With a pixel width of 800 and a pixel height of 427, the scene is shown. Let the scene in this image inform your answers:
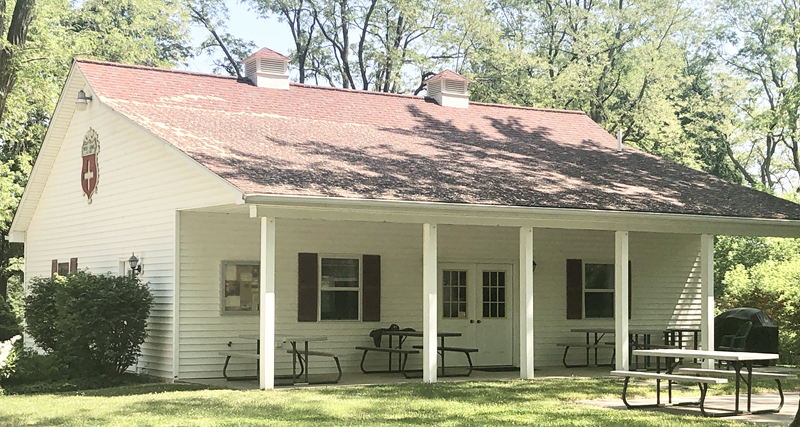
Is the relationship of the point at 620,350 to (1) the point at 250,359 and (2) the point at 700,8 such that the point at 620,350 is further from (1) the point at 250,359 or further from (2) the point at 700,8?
(2) the point at 700,8

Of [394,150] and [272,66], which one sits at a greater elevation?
[272,66]

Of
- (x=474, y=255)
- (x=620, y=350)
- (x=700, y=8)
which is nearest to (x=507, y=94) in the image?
(x=700, y=8)

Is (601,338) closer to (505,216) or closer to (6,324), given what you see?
(505,216)

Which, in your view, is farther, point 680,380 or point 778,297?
point 778,297

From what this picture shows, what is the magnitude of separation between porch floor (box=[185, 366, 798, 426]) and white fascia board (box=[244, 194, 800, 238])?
2471 millimetres

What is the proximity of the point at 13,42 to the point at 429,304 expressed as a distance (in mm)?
11815

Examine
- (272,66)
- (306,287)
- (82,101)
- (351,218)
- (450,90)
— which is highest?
(272,66)

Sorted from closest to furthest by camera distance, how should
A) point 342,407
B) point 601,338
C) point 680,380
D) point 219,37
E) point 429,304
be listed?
point 680,380, point 342,407, point 429,304, point 601,338, point 219,37

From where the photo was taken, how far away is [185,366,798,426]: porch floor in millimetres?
11609

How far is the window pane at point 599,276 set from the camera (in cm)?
1975

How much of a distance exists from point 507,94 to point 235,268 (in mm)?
18808

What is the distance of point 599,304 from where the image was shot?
19.9 m

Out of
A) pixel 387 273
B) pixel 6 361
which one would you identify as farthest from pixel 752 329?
pixel 6 361

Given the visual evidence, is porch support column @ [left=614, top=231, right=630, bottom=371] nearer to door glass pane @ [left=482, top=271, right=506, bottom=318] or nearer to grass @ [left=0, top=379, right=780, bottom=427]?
grass @ [left=0, top=379, right=780, bottom=427]
